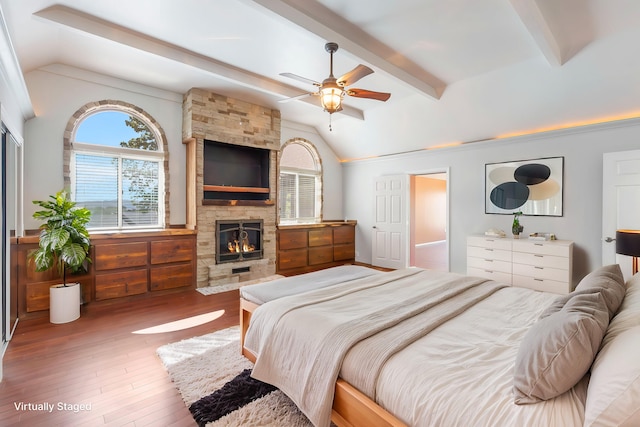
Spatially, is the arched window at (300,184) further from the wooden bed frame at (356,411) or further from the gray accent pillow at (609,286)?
the gray accent pillow at (609,286)

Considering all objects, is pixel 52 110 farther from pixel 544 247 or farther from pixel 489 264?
pixel 544 247

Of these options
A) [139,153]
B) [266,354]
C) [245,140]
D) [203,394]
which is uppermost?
[245,140]

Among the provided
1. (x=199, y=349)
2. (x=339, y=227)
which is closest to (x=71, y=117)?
(x=199, y=349)

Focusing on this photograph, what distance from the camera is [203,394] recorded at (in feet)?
6.93

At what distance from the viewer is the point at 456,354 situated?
148 centimetres

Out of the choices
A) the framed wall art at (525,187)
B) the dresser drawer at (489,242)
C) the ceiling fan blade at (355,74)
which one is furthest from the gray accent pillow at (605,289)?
the framed wall art at (525,187)

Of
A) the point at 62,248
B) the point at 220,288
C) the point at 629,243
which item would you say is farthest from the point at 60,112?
the point at 629,243

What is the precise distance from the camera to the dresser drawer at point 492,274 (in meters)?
4.62

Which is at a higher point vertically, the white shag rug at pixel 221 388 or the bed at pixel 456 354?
the bed at pixel 456 354

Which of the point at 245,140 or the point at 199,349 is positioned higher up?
the point at 245,140

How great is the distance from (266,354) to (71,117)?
4.38 metres

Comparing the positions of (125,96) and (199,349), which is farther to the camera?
(125,96)

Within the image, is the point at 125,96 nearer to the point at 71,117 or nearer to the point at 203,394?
the point at 71,117

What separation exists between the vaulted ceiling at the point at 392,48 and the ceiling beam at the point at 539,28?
10 mm
